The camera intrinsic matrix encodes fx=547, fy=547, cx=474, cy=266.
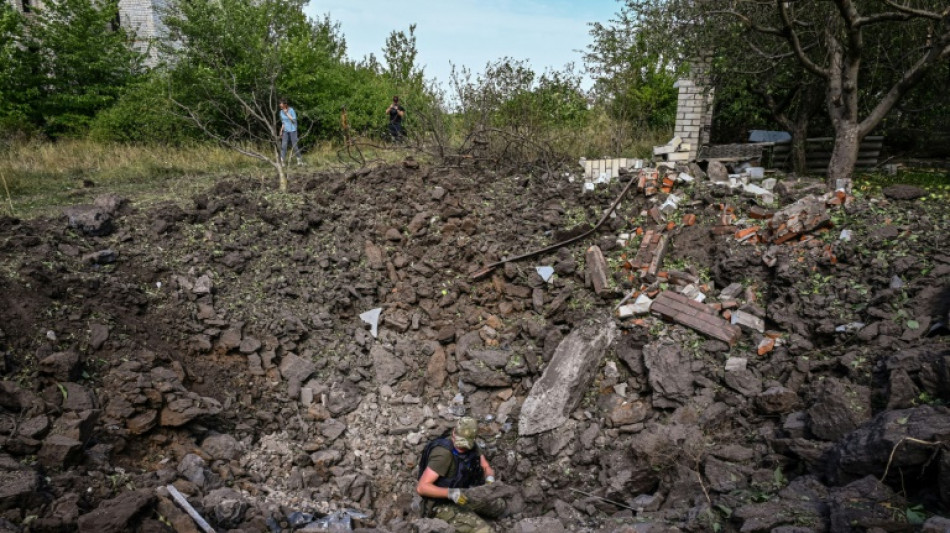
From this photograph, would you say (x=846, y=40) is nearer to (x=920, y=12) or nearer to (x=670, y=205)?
(x=920, y=12)

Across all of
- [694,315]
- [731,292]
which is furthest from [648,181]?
[694,315]

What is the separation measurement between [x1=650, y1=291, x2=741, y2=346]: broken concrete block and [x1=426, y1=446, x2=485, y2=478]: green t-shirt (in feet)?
8.37

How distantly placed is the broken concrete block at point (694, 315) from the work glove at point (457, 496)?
2.67m

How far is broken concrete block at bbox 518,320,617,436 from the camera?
16.6ft

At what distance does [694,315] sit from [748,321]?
47 centimetres

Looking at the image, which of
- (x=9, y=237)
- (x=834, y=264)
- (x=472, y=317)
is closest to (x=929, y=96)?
Result: (x=834, y=264)

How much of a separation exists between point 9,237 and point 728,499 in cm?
727

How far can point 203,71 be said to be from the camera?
1437 cm

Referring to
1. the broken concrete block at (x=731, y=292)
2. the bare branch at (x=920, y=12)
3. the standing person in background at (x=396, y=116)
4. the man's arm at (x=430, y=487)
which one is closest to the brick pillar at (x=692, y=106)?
the bare branch at (x=920, y=12)

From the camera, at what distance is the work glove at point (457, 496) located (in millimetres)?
4146

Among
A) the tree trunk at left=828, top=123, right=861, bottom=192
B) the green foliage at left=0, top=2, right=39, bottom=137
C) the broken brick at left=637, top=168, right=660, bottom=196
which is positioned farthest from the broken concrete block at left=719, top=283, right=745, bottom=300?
the green foliage at left=0, top=2, right=39, bottom=137

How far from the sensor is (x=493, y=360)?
5766mm

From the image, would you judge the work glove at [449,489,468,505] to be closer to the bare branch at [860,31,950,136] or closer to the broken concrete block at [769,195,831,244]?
the broken concrete block at [769,195,831,244]

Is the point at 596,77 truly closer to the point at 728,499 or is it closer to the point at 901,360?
the point at 901,360
